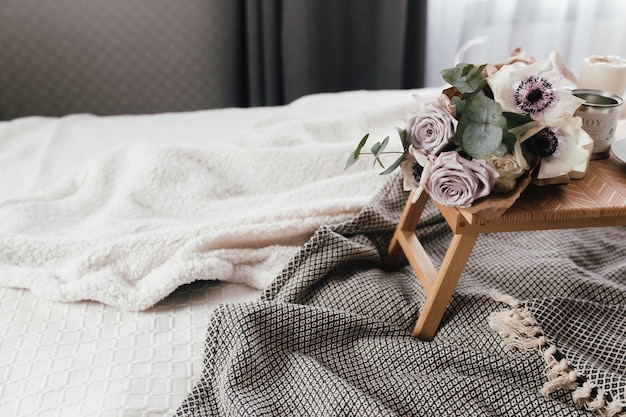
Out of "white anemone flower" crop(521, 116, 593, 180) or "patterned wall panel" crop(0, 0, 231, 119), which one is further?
"patterned wall panel" crop(0, 0, 231, 119)

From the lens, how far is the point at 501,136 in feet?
2.33

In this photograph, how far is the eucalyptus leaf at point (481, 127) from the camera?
0.72 metres

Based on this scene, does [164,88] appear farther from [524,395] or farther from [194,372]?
[524,395]

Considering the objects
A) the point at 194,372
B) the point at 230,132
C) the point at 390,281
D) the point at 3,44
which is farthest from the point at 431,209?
the point at 3,44

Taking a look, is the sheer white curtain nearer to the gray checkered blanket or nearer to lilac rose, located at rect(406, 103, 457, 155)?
the gray checkered blanket

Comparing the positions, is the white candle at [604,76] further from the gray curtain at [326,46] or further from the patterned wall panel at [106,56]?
the patterned wall panel at [106,56]

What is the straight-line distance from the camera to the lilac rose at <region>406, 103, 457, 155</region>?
75cm

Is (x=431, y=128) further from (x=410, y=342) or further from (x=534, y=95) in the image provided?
(x=410, y=342)

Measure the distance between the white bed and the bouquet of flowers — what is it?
0.36 m

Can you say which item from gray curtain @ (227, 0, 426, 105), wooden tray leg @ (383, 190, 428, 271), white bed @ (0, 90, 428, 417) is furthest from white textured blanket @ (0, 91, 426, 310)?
gray curtain @ (227, 0, 426, 105)

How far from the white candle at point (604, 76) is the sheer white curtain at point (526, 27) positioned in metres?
1.50

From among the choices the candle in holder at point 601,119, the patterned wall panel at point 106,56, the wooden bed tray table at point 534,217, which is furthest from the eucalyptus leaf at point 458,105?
the patterned wall panel at point 106,56

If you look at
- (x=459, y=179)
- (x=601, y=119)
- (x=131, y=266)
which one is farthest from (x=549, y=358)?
(x=131, y=266)

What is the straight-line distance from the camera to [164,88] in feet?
7.90
